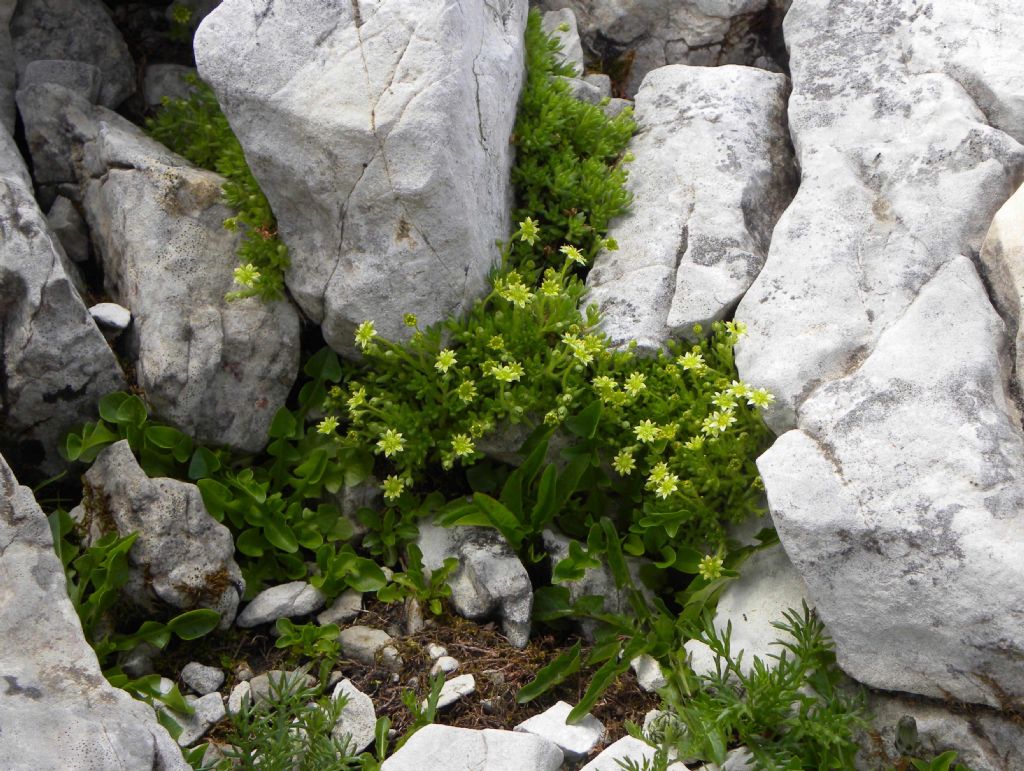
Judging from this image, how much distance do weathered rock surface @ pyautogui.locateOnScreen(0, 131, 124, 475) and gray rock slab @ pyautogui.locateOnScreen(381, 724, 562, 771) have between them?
258 cm

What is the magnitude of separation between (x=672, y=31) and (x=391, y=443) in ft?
12.8

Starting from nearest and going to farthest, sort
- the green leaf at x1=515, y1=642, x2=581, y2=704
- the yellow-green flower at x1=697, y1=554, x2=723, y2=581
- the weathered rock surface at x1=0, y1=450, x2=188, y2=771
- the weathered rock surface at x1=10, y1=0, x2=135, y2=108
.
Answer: the weathered rock surface at x1=0, y1=450, x2=188, y2=771, the green leaf at x1=515, y1=642, x2=581, y2=704, the yellow-green flower at x1=697, y1=554, x2=723, y2=581, the weathered rock surface at x1=10, y1=0, x2=135, y2=108

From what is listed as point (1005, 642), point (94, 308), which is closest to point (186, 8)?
point (94, 308)

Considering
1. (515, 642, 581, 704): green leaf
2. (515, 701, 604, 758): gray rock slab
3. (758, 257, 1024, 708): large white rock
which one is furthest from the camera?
(515, 642, 581, 704): green leaf

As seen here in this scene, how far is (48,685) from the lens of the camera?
4.16m

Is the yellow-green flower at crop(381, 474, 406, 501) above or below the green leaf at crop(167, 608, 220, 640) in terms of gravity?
above

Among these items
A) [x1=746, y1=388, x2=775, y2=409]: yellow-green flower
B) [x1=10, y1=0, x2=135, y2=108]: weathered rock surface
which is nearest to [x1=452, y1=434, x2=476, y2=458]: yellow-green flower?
[x1=746, y1=388, x2=775, y2=409]: yellow-green flower

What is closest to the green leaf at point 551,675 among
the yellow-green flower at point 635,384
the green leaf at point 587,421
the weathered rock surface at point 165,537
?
the green leaf at point 587,421

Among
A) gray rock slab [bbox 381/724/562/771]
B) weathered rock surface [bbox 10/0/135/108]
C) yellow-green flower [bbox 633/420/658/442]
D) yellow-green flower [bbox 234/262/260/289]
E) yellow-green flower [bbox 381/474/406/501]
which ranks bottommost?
gray rock slab [bbox 381/724/562/771]

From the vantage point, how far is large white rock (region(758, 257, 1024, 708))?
15.4ft

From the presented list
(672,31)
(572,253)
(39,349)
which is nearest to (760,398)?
(572,253)

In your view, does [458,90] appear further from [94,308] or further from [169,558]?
[169,558]

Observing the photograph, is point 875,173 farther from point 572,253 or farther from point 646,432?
point 646,432

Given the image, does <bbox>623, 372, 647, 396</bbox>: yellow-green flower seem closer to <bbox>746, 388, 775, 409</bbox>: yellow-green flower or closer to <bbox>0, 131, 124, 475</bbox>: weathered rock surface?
<bbox>746, 388, 775, 409</bbox>: yellow-green flower
